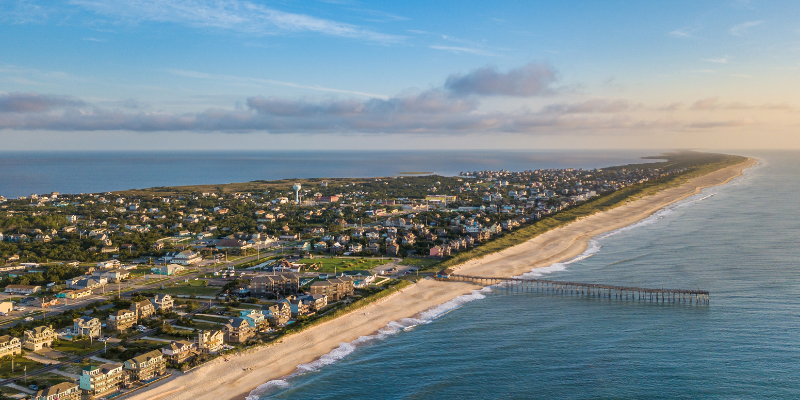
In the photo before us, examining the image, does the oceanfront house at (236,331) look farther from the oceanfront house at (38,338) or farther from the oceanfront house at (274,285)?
the oceanfront house at (38,338)

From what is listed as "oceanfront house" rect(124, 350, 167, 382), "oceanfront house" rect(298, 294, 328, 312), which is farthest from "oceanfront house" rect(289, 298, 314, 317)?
"oceanfront house" rect(124, 350, 167, 382)

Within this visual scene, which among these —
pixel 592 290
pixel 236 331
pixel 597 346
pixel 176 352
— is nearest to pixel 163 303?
pixel 236 331

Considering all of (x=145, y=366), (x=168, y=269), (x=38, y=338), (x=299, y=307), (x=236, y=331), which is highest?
(x=168, y=269)

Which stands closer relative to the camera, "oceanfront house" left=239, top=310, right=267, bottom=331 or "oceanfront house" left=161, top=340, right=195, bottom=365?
"oceanfront house" left=161, top=340, right=195, bottom=365

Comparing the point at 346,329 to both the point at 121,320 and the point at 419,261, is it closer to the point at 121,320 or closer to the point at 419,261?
the point at 121,320

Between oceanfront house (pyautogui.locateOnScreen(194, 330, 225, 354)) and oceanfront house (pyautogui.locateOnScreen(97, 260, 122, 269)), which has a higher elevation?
oceanfront house (pyautogui.locateOnScreen(97, 260, 122, 269))

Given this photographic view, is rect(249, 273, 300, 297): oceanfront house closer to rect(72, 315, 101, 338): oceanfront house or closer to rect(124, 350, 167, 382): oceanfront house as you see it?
rect(72, 315, 101, 338): oceanfront house

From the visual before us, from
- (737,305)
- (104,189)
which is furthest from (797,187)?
(104,189)

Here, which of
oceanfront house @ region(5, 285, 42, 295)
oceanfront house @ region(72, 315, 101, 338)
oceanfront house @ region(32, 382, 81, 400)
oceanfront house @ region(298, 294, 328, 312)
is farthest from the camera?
oceanfront house @ region(5, 285, 42, 295)
